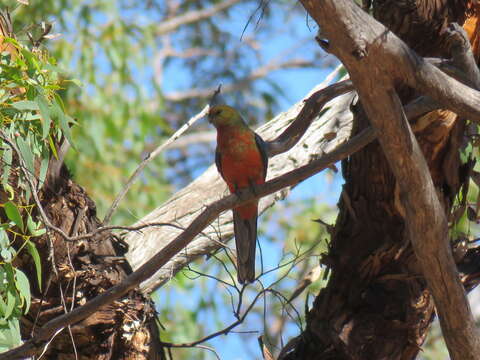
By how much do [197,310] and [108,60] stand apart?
277 centimetres

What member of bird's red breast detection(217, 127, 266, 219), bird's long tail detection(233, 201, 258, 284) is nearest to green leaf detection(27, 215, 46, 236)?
bird's long tail detection(233, 201, 258, 284)

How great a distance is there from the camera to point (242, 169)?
15.3 ft

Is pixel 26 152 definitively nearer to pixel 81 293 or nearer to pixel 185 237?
pixel 185 237

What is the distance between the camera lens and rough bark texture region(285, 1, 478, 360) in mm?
3633

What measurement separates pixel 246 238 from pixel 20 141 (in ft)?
5.65

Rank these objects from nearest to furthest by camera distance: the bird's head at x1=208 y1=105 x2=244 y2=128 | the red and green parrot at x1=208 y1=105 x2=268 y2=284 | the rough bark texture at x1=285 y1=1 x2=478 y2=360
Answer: the rough bark texture at x1=285 y1=1 x2=478 y2=360
the red and green parrot at x1=208 y1=105 x2=268 y2=284
the bird's head at x1=208 y1=105 x2=244 y2=128

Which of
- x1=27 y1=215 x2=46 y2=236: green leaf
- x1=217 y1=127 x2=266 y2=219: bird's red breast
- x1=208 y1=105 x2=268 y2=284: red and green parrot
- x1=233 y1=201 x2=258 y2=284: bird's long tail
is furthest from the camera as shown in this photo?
x1=217 y1=127 x2=266 y2=219: bird's red breast

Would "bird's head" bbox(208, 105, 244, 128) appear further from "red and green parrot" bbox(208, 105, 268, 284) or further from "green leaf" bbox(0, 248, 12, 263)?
"green leaf" bbox(0, 248, 12, 263)

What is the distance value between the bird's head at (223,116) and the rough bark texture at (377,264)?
1.31m

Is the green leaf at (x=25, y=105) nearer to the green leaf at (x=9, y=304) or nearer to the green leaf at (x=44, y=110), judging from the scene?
the green leaf at (x=44, y=110)

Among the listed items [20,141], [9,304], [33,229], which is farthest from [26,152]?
[9,304]

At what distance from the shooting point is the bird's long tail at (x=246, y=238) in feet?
14.0

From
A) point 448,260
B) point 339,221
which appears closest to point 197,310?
point 339,221

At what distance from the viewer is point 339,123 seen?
502 cm
